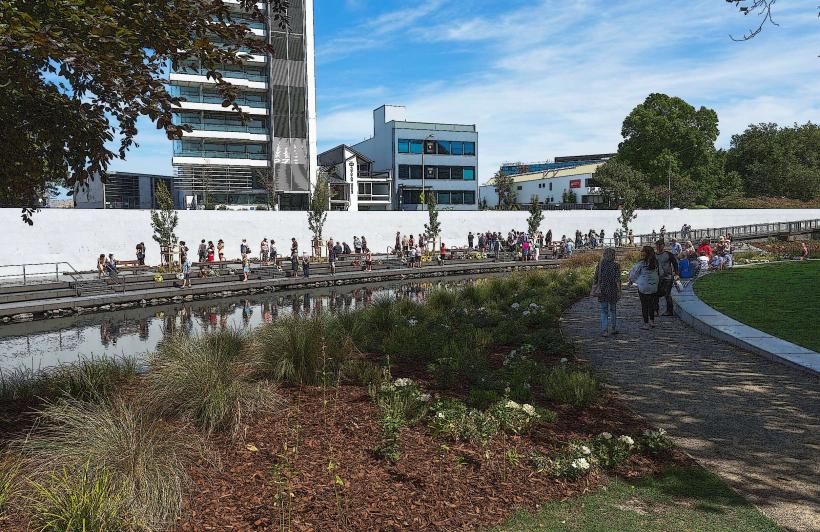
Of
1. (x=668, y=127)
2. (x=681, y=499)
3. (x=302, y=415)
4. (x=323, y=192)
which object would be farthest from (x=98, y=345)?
(x=668, y=127)

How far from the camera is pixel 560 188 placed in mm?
91062

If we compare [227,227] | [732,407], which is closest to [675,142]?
[227,227]

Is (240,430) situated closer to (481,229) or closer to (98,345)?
(98,345)

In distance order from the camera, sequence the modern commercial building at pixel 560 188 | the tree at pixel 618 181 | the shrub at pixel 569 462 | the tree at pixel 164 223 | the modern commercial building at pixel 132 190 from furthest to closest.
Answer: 1. the modern commercial building at pixel 560 188
2. the tree at pixel 618 181
3. the modern commercial building at pixel 132 190
4. the tree at pixel 164 223
5. the shrub at pixel 569 462

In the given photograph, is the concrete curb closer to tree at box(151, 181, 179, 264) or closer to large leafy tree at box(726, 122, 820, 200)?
tree at box(151, 181, 179, 264)

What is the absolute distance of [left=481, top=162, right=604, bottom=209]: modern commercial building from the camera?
275 feet

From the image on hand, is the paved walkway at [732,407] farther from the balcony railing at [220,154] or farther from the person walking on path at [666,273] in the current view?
the balcony railing at [220,154]

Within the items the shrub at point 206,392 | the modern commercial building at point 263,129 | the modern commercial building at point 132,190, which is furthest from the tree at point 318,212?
the shrub at point 206,392

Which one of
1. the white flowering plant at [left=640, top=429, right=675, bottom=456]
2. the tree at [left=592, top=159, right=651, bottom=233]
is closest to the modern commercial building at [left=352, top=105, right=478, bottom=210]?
the tree at [left=592, top=159, right=651, bottom=233]

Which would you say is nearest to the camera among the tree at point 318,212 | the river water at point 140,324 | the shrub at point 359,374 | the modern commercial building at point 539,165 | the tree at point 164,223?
the shrub at point 359,374

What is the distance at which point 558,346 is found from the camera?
8.99 m

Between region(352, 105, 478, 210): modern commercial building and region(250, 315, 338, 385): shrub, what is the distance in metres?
59.3

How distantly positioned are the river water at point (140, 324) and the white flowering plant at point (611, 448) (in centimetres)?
699

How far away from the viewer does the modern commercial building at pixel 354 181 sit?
6188 cm
